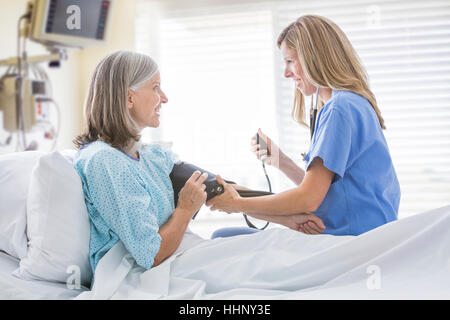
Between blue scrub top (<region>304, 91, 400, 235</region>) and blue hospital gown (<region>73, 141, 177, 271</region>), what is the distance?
1.63ft

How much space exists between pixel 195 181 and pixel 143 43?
6.49 ft

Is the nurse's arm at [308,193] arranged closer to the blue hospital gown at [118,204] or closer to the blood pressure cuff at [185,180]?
the blood pressure cuff at [185,180]

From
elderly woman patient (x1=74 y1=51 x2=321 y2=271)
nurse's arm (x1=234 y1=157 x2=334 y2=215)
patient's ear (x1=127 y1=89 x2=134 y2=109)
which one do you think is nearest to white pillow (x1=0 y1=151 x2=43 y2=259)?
elderly woman patient (x1=74 y1=51 x2=321 y2=271)

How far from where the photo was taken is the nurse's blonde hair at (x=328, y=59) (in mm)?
1413

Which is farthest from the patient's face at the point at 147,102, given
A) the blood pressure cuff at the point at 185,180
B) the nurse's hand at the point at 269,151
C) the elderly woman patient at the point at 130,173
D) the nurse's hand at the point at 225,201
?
the nurse's hand at the point at 269,151

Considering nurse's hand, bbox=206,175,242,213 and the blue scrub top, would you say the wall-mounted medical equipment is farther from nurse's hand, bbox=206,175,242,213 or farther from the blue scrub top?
the blue scrub top

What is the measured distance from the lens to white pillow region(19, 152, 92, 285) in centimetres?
110

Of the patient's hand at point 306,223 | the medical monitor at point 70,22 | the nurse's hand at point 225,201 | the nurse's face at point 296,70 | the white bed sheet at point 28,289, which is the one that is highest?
the medical monitor at point 70,22

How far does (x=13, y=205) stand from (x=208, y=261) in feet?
1.78

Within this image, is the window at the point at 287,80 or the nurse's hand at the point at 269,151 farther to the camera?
the window at the point at 287,80

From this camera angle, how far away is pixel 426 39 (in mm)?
2842

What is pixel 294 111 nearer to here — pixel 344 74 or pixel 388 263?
pixel 344 74

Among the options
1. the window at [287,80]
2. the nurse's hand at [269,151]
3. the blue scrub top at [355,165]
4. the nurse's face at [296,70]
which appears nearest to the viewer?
the blue scrub top at [355,165]

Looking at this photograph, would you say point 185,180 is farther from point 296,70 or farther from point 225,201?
point 296,70
